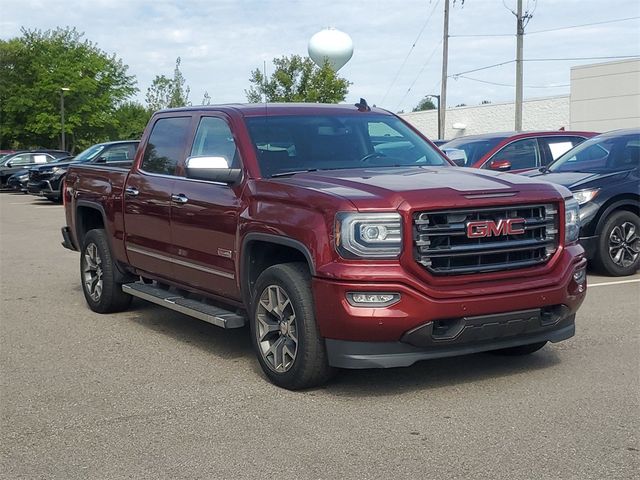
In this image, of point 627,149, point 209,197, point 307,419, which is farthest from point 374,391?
point 627,149

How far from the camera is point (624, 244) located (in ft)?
32.4

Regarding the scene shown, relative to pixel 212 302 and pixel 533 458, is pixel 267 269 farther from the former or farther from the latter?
pixel 533 458

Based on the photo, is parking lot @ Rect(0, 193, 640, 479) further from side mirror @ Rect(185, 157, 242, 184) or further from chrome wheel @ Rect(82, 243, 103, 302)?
side mirror @ Rect(185, 157, 242, 184)

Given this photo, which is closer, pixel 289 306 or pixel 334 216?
pixel 334 216

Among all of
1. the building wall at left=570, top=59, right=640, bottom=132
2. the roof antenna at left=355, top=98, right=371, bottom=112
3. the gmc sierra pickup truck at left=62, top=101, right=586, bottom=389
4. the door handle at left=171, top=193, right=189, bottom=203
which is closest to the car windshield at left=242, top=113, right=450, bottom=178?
the gmc sierra pickup truck at left=62, top=101, right=586, bottom=389

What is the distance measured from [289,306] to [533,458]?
1.88 meters

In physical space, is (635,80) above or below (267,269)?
above

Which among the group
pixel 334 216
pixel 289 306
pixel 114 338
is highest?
pixel 334 216

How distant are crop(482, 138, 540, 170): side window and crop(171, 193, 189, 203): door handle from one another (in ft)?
Answer: 22.5

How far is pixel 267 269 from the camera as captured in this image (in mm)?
5656

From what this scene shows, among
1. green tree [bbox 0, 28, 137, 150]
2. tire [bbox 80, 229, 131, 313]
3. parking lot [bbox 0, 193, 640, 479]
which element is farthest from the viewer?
green tree [bbox 0, 28, 137, 150]

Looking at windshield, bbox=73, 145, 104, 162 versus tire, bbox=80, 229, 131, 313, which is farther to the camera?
windshield, bbox=73, 145, 104, 162

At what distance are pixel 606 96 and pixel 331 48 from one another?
50.3 feet

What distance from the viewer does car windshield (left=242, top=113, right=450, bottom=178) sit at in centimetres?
624
